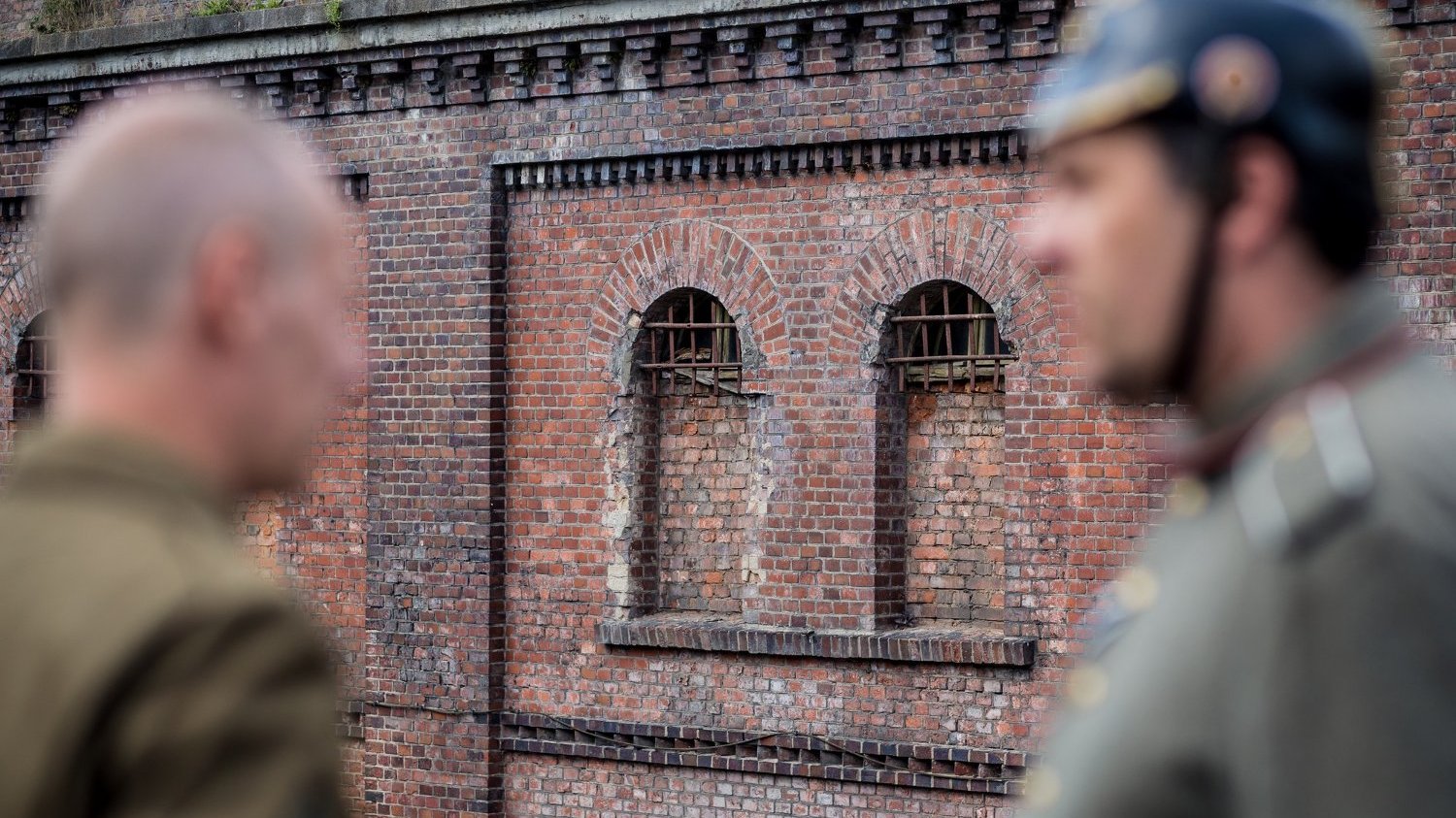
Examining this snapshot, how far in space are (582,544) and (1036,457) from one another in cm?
303

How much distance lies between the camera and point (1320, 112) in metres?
1.48

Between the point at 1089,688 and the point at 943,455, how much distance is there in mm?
9057

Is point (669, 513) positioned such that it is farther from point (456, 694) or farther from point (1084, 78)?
point (1084, 78)

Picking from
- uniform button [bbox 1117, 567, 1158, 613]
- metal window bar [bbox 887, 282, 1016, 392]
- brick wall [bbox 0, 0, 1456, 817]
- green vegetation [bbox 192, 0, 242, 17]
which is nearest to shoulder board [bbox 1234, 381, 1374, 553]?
uniform button [bbox 1117, 567, 1158, 613]

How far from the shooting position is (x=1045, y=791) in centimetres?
152

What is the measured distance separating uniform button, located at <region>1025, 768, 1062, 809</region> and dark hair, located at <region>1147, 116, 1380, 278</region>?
1.61ft

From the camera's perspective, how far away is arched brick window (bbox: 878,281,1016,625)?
10.4 metres

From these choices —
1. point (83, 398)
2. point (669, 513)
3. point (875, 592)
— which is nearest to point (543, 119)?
point (669, 513)

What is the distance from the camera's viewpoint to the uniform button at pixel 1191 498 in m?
1.53

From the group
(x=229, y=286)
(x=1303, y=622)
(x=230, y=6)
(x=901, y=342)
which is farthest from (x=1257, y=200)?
(x=230, y=6)

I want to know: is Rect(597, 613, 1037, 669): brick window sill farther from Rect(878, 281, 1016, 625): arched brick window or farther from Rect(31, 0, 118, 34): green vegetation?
Rect(31, 0, 118, 34): green vegetation

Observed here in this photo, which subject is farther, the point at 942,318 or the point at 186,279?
the point at 942,318

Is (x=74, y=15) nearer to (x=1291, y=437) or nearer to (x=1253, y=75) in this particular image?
(x=1253, y=75)

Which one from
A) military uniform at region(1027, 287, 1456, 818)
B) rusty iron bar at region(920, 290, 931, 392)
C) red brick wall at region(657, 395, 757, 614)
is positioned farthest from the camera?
red brick wall at region(657, 395, 757, 614)
